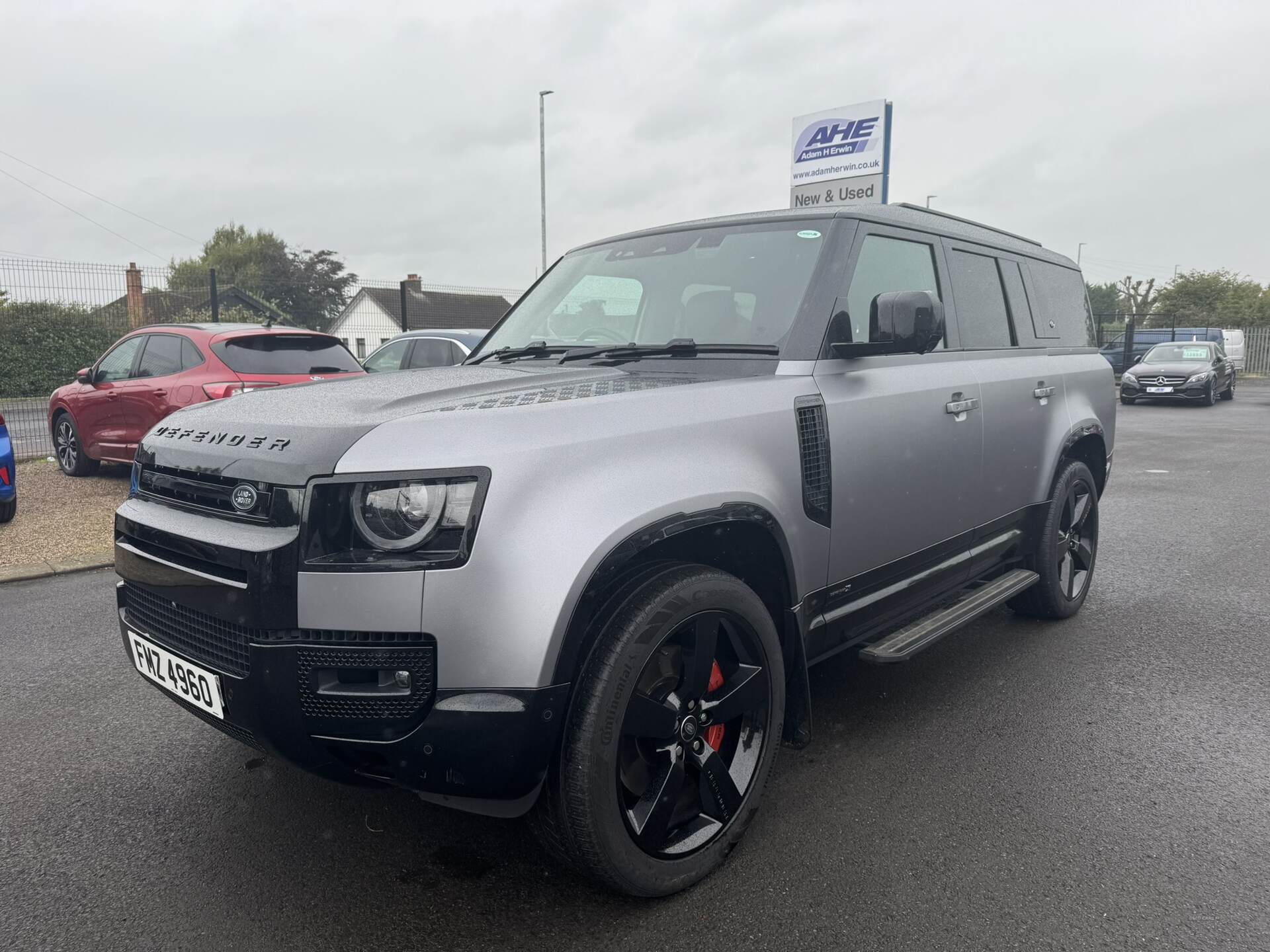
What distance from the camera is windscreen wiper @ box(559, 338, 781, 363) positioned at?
2.97 meters

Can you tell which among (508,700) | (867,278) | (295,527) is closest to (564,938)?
(508,700)

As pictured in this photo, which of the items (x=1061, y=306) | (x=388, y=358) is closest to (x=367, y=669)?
(x=1061, y=306)

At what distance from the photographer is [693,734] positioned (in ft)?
7.95

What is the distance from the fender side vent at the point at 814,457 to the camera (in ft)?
9.02

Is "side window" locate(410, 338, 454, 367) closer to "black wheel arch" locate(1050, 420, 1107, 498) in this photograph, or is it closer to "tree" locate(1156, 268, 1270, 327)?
"black wheel arch" locate(1050, 420, 1107, 498)

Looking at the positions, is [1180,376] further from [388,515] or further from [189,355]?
[388,515]

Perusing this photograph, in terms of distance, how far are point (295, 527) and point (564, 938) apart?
1.20m

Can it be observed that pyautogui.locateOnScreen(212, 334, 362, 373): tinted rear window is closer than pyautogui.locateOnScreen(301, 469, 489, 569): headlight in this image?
No

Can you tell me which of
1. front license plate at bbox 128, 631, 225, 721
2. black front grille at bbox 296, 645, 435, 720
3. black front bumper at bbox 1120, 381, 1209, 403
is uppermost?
black front grille at bbox 296, 645, 435, 720

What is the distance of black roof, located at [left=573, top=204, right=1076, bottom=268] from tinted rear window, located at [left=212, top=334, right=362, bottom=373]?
4846mm

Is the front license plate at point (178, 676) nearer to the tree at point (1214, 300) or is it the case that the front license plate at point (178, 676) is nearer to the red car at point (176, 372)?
the red car at point (176, 372)

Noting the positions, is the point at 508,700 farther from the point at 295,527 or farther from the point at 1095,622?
the point at 1095,622

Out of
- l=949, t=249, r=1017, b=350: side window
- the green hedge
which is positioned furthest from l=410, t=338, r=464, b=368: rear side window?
l=949, t=249, r=1017, b=350: side window

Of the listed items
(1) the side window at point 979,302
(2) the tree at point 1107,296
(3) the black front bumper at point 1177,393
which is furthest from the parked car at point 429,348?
(2) the tree at point 1107,296
